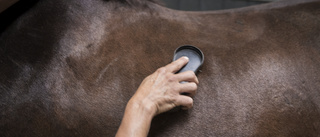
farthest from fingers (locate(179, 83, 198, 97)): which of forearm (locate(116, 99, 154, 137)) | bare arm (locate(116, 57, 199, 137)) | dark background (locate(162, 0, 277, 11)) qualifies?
dark background (locate(162, 0, 277, 11))

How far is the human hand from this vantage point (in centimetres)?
54

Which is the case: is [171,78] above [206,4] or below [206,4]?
above

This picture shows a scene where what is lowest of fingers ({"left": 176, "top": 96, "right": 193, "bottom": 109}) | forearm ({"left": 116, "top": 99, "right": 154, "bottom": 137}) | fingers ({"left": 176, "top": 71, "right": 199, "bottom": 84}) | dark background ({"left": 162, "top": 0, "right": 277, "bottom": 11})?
dark background ({"left": 162, "top": 0, "right": 277, "bottom": 11})

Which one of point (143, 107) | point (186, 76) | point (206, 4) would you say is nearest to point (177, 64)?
point (186, 76)

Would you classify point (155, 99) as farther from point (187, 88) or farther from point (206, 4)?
point (206, 4)

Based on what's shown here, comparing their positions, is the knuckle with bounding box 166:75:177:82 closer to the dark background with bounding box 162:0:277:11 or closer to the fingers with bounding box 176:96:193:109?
the fingers with bounding box 176:96:193:109

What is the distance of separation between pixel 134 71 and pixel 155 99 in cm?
15

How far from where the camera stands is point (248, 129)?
0.63 m

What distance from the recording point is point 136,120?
51 centimetres

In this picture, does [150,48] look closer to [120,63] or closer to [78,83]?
[120,63]

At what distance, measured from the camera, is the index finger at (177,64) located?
61 centimetres

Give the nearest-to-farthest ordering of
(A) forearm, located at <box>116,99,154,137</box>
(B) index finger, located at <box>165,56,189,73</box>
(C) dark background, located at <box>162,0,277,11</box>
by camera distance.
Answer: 1. (A) forearm, located at <box>116,99,154,137</box>
2. (B) index finger, located at <box>165,56,189,73</box>
3. (C) dark background, located at <box>162,0,277,11</box>

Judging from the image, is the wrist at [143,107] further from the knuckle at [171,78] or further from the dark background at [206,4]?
the dark background at [206,4]

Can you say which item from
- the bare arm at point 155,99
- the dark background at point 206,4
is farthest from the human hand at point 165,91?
the dark background at point 206,4
